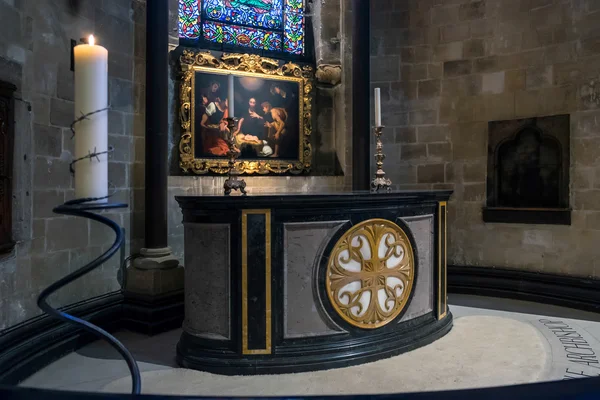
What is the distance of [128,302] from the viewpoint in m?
4.47

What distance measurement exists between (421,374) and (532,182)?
342cm

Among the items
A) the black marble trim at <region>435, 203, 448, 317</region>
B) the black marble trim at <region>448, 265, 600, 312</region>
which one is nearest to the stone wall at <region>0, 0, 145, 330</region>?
the black marble trim at <region>435, 203, 448, 317</region>

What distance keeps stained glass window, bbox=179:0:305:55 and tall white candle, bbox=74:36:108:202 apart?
4330mm

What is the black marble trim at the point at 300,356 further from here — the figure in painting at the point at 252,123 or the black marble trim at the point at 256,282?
the figure in painting at the point at 252,123

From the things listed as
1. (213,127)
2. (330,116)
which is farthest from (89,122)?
(330,116)

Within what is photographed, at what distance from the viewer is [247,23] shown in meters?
5.95

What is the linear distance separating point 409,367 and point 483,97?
3.84 metres

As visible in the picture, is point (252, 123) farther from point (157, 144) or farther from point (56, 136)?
point (56, 136)

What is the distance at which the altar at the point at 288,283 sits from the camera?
309 cm

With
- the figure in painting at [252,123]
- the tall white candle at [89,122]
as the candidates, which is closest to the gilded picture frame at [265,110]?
the figure in painting at [252,123]

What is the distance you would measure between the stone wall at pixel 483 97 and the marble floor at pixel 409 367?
1413mm

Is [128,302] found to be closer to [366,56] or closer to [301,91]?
[301,91]

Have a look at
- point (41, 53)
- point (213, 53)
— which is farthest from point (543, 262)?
point (41, 53)

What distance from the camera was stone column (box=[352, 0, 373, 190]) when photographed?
A: 234 inches
